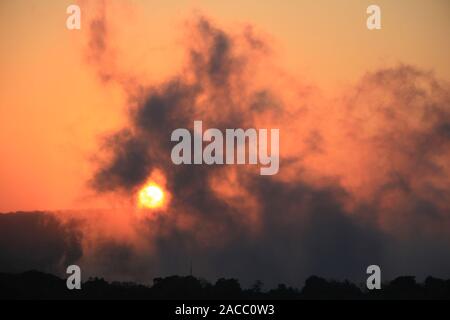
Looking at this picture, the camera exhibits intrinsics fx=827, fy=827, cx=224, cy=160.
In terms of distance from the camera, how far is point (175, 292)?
134 metres
